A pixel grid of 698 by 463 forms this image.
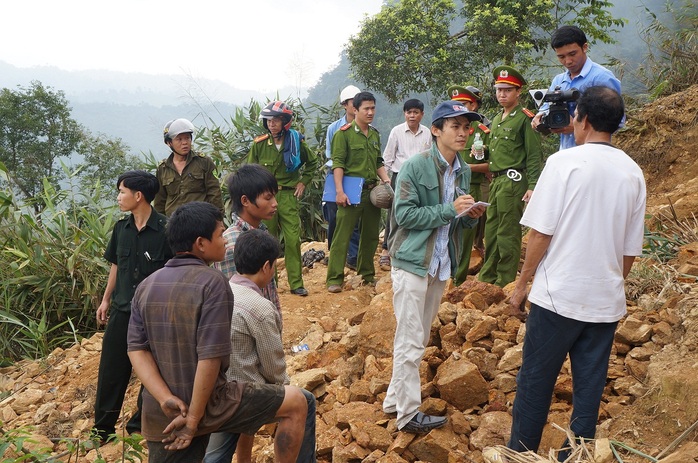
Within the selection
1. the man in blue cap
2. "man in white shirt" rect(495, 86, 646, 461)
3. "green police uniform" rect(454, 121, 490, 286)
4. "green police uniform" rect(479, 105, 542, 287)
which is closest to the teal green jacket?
the man in blue cap

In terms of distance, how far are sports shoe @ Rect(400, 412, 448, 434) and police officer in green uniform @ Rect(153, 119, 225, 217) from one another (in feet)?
9.19

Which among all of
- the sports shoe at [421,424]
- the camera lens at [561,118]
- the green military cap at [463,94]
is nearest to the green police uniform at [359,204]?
the green military cap at [463,94]

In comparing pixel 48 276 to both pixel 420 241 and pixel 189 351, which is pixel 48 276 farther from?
pixel 189 351

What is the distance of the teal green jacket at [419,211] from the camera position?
312 cm

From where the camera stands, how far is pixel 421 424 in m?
3.18

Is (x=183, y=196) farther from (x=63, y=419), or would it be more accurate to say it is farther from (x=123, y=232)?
(x=63, y=419)

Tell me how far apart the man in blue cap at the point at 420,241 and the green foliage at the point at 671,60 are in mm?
6390

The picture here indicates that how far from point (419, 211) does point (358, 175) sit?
2.85 metres

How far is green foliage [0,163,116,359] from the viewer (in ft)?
20.2

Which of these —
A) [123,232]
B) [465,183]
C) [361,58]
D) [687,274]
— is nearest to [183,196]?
[123,232]

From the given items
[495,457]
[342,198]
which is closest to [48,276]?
[342,198]

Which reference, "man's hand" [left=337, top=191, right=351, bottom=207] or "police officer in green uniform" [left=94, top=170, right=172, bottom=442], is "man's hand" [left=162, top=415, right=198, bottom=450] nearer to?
"police officer in green uniform" [left=94, top=170, right=172, bottom=442]

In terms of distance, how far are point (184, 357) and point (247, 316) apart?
1.14ft

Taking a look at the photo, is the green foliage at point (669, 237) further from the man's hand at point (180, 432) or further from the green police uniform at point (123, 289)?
the man's hand at point (180, 432)
